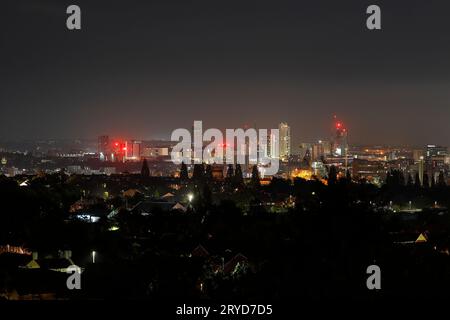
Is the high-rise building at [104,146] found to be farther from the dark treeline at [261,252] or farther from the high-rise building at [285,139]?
the dark treeline at [261,252]

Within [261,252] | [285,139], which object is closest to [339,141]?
[285,139]

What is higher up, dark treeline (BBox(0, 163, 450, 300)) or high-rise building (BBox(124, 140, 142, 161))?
high-rise building (BBox(124, 140, 142, 161))

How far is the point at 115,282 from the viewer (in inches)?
447

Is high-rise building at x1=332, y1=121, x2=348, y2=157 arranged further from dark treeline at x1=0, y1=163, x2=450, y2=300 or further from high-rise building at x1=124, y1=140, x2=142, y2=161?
dark treeline at x1=0, y1=163, x2=450, y2=300

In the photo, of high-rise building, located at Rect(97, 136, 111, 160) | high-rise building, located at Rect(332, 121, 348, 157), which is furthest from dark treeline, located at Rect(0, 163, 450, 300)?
high-rise building, located at Rect(97, 136, 111, 160)

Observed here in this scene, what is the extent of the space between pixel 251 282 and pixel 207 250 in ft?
24.7

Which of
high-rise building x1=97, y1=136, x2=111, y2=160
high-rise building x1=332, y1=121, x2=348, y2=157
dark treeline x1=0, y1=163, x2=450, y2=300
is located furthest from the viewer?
high-rise building x1=97, y1=136, x2=111, y2=160

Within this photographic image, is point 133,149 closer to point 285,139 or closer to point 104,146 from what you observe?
point 104,146

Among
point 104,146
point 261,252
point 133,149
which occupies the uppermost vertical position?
point 104,146

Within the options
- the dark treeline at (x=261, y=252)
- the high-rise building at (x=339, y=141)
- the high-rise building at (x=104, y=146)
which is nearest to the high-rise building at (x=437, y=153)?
the high-rise building at (x=339, y=141)

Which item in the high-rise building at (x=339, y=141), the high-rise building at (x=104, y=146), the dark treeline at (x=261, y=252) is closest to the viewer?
the dark treeline at (x=261, y=252)

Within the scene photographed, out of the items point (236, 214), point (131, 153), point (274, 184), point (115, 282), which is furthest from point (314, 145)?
point (115, 282)

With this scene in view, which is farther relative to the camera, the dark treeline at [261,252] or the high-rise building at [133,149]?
the high-rise building at [133,149]

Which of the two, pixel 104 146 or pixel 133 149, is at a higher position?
pixel 104 146
